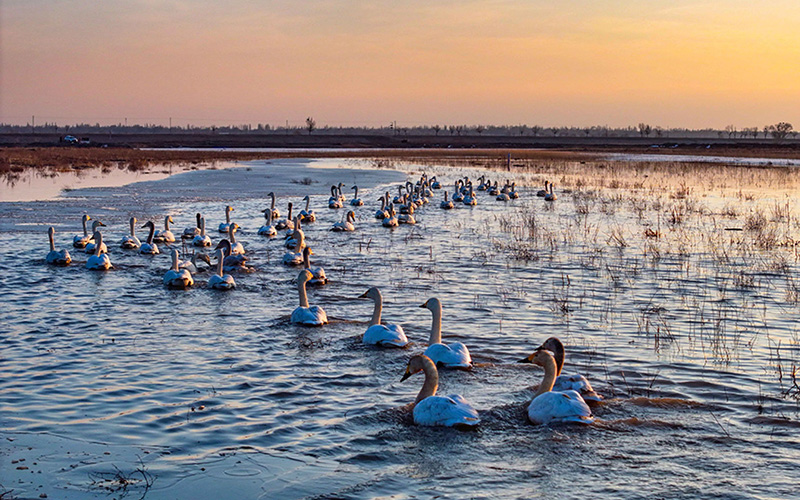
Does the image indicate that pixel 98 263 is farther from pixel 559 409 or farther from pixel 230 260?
pixel 559 409

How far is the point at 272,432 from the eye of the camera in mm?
7480

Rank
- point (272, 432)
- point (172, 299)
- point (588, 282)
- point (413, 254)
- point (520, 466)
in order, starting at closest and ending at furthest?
point (520, 466)
point (272, 432)
point (172, 299)
point (588, 282)
point (413, 254)

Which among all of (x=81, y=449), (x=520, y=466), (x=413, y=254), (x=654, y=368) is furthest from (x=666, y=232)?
(x=81, y=449)

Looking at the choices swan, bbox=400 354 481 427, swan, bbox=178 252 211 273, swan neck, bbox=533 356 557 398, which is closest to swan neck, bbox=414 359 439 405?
swan, bbox=400 354 481 427

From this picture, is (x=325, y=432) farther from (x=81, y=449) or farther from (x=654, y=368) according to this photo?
(x=654, y=368)

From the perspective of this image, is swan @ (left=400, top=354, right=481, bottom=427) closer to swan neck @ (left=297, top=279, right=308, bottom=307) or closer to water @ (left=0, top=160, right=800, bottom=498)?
water @ (left=0, top=160, right=800, bottom=498)

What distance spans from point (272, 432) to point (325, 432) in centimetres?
48

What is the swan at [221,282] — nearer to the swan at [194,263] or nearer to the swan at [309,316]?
the swan at [194,263]

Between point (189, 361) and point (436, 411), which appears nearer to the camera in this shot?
point (436, 411)

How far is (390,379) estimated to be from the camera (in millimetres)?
9172

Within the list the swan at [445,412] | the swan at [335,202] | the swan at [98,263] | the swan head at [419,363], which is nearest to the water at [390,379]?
the swan at [445,412]

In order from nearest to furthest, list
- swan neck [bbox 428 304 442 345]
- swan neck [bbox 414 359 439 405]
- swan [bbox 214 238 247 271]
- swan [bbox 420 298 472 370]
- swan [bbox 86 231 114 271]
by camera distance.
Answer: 1. swan neck [bbox 414 359 439 405]
2. swan [bbox 420 298 472 370]
3. swan neck [bbox 428 304 442 345]
4. swan [bbox 86 231 114 271]
5. swan [bbox 214 238 247 271]

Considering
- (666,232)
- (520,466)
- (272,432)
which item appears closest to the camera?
(520,466)

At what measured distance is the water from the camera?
6.61 metres
